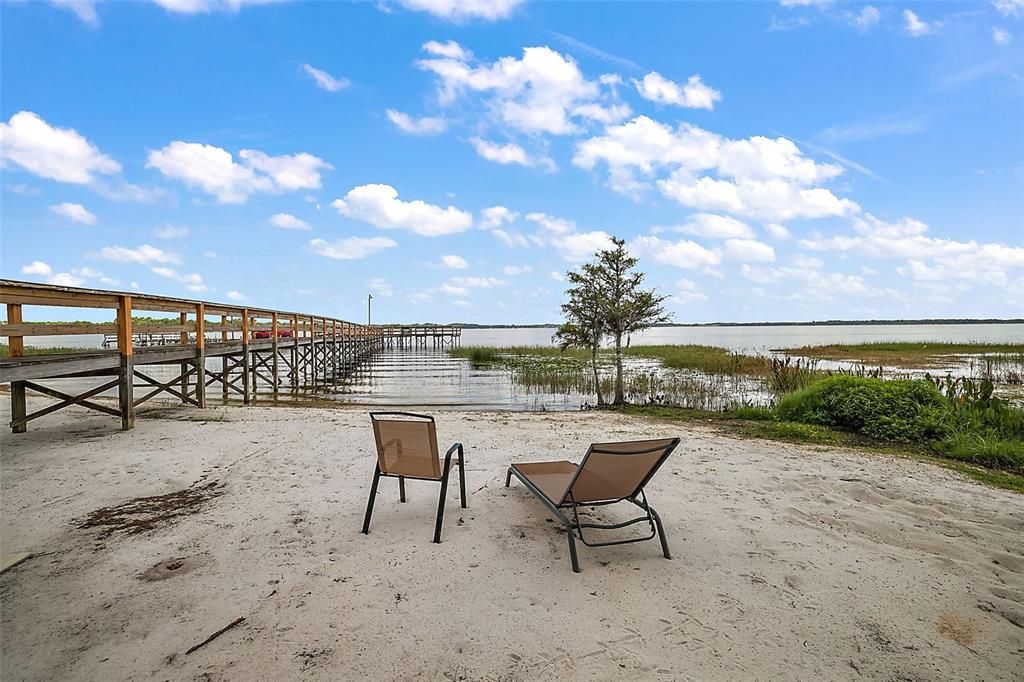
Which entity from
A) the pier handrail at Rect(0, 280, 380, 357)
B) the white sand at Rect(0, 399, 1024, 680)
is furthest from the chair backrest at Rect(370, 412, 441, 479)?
the pier handrail at Rect(0, 280, 380, 357)

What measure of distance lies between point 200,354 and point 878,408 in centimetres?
1199

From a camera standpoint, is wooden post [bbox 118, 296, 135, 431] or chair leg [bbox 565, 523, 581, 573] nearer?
chair leg [bbox 565, 523, 581, 573]

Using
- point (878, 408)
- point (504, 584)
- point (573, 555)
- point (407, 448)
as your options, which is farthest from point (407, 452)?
point (878, 408)

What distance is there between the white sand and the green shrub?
8.41ft

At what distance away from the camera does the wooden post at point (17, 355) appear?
18.9 ft

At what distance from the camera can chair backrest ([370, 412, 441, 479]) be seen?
364cm

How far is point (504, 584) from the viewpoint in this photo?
9.54 ft

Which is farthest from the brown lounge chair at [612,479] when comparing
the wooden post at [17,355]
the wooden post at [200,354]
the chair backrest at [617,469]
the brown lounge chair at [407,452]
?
the wooden post at [200,354]

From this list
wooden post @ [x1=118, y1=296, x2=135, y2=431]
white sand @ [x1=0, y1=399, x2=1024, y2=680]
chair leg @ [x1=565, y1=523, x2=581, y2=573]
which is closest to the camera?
white sand @ [x1=0, y1=399, x2=1024, y2=680]

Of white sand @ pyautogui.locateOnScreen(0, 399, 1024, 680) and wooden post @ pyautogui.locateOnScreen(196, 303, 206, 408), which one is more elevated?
wooden post @ pyautogui.locateOnScreen(196, 303, 206, 408)

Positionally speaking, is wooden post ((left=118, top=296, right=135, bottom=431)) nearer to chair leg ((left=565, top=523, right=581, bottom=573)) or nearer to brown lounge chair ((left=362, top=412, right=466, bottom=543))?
brown lounge chair ((left=362, top=412, right=466, bottom=543))

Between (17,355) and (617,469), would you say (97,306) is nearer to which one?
(17,355)

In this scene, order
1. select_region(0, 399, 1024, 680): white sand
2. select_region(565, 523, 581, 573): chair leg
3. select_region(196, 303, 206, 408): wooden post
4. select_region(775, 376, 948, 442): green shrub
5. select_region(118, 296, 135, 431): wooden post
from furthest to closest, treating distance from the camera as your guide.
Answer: select_region(196, 303, 206, 408): wooden post → select_region(775, 376, 948, 442): green shrub → select_region(118, 296, 135, 431): wooden post → select_region(565, 523, 581, 573): chair leg → select_region(0, 399, 1024, 680): white sand

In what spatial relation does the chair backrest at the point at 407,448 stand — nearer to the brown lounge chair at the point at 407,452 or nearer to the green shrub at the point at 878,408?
the brown lounge chair at the point at 407,452
